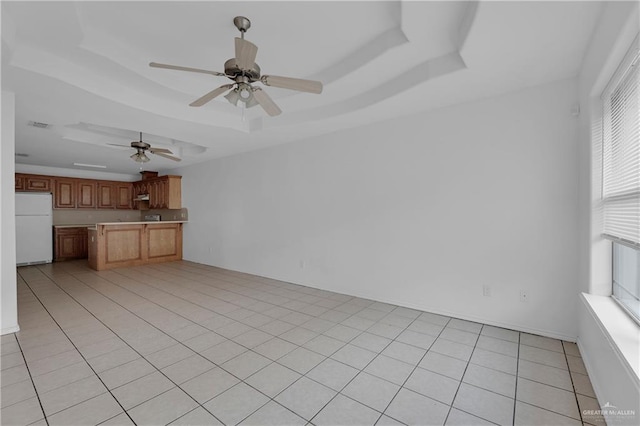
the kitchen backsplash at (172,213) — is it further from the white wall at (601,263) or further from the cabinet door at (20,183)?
the white wall at (601,263)

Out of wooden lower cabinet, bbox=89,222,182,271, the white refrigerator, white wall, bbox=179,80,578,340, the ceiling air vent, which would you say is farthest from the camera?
the white refrigerator

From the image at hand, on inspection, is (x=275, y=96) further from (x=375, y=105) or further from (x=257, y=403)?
(x=257, y=403)

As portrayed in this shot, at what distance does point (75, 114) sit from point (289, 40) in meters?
2.81

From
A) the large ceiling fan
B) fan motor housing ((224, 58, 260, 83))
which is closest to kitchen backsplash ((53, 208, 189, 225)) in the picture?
the large ceiling fan

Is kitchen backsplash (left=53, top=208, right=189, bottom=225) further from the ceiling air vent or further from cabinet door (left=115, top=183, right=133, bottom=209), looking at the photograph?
the ceiling air vent

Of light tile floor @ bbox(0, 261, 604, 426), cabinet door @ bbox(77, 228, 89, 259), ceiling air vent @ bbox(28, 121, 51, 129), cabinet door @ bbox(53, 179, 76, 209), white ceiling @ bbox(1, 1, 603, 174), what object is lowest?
light tile floor @ bbox(0, 261, 604, 426)

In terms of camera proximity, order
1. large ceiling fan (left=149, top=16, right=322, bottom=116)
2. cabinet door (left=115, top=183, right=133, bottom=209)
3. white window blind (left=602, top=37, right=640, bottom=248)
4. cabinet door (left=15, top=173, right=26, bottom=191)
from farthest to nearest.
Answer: cabinet door (left=115, top=183, right=133, bottom=209) → cabinet door (left=15, top=173, right=26, bottom=191) → large ceiling fan (left=149, top=16, right=322, bottom=116) → white window blind (left=602, top=37, right=640, bottom=248)

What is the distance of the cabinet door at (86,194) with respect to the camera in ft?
24.7

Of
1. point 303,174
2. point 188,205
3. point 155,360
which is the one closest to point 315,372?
point 155,360

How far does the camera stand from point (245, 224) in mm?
5488

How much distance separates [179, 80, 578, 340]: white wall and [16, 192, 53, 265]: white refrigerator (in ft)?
18.6

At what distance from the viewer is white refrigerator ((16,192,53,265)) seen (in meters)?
6.30

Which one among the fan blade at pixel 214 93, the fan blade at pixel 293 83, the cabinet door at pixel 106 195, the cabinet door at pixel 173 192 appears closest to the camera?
the fan blade at pixel 293 83

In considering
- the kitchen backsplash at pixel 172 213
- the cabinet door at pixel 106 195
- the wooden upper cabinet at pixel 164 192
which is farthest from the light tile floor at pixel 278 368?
the cabinet door at pixel 106 195
